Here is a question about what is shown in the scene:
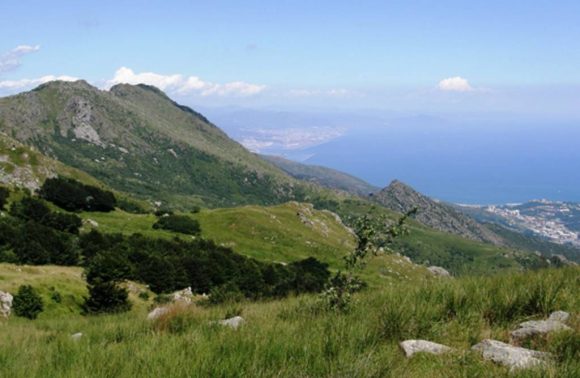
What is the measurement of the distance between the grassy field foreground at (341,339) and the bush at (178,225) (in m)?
79.7

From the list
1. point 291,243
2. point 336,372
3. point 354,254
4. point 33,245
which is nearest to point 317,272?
point 291,243

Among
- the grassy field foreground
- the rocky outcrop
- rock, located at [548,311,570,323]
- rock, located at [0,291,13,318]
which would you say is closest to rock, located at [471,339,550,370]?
→ the grassy field foreground

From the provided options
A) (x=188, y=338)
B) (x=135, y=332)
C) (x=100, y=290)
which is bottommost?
(x=100, y=290)

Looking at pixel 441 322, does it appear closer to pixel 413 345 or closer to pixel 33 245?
pixel 413 345

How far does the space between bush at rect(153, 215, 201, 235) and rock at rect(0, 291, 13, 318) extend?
5841 cm

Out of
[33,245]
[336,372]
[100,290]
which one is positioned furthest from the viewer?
[33,245]

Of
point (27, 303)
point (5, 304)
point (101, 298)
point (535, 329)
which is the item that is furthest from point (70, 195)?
point (535, 329)

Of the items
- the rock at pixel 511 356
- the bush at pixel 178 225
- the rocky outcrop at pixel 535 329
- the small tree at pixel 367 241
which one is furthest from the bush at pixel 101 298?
the bush at pixel 178 225

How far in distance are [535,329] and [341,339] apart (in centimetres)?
285

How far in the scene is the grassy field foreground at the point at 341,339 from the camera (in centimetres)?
479

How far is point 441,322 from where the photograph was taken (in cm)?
730

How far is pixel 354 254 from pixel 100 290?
27.6m

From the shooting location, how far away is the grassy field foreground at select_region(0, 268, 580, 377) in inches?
189

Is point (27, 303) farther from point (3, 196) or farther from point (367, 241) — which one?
point (3, 196)
